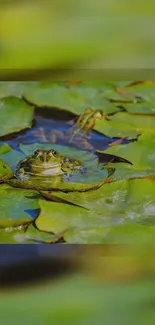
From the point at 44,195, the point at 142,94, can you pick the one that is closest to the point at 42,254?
the point at 44,195

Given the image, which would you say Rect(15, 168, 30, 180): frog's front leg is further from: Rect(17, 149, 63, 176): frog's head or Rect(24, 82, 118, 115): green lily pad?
Rect(24, 82, 118, 115): green lily pad

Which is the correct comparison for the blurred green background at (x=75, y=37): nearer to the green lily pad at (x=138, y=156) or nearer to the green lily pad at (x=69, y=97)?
the green lily pad at (x=69, y=97)

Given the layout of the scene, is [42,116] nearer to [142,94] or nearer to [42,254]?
[142,94]

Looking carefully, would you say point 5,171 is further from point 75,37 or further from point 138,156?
point 75,37

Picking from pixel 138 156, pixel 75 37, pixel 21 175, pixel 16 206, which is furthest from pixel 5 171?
pixel 75 37

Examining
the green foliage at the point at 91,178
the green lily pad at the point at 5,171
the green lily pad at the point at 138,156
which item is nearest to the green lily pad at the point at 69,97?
the green foliage at the point at 91,178

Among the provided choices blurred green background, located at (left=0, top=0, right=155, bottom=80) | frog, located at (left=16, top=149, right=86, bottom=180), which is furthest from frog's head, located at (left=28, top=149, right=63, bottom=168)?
blurred green background, located at (left=0, top=0, right=155, bottom=80)

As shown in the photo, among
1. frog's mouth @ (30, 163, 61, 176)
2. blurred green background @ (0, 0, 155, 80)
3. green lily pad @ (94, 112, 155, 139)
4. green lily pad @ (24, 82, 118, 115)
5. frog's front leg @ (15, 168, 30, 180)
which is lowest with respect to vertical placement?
frog's front leg @ (15, 168, 30, 180)
